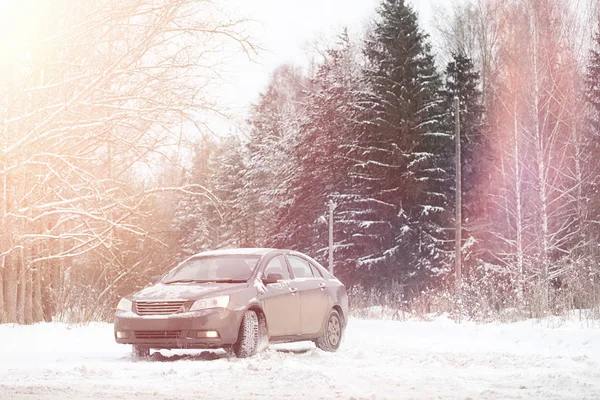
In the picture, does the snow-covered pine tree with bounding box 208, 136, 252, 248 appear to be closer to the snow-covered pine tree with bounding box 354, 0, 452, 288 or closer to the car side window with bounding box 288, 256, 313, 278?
the snow-covered pine tree with bounding box 354, 0, 452, 288

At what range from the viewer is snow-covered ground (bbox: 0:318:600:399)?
8.99 m

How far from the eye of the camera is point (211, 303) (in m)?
12.3

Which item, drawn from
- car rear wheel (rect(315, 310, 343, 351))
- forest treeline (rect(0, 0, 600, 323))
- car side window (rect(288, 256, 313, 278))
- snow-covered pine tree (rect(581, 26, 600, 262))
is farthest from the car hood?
snow-covered pine tree (rect(581, 26, 600, 262))

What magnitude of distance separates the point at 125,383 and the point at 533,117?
28879 mm

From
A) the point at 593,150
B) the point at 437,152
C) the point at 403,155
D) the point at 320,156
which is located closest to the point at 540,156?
the point at 593,150

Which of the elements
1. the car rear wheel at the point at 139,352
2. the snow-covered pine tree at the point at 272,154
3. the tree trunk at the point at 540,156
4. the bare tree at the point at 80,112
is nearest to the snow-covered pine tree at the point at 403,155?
the snow-covered pine tree at the point at 272,154

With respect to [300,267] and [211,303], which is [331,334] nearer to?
[300,267]

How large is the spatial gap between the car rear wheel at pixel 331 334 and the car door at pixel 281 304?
64cm

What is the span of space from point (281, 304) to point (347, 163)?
35.0m

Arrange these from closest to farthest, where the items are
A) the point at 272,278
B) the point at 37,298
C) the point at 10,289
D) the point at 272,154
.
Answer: the point at 272,278 < the point at 10,289 < the point at 37,298 < the point at 272,154

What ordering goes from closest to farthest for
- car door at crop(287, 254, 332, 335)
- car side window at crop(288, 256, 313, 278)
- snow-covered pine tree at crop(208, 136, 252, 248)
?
car door at crop(287, 254, 332, 335) → car side window at crop(288, 256, 313, 278) → snow-covered pine tree at crop(208, 136, 252, 248)

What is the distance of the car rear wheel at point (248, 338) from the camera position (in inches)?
484

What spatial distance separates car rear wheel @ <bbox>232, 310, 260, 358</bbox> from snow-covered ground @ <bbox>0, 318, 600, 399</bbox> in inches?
7.7

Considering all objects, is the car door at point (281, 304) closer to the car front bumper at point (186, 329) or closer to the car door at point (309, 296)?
the car door at point (309, 296)
